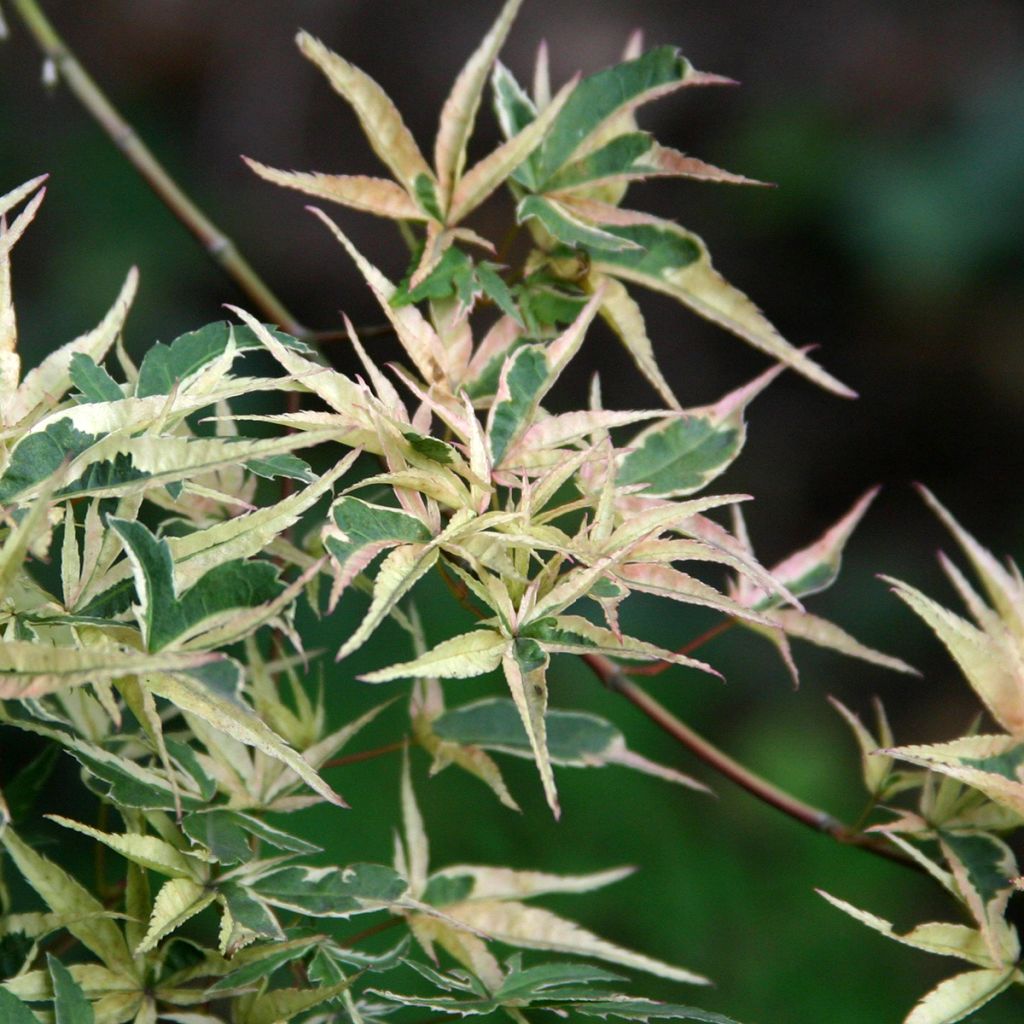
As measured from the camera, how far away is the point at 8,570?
0.45 metres

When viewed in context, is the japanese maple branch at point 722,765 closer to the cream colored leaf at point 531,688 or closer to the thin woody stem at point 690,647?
the thin woody stem at point 690,647

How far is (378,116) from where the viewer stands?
2.31ft

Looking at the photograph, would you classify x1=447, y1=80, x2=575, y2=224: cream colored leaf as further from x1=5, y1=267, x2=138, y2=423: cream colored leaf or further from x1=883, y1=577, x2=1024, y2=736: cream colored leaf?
x1=883, y1=577, x2=1024, y2=736: cream colored leaf

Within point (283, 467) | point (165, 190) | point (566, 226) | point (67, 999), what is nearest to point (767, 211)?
point (165, 190)

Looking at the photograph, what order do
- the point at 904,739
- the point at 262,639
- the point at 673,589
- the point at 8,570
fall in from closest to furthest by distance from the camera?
the point at 8,570 → the point at 673,589 → the point at 262,639 → the point at 904,739

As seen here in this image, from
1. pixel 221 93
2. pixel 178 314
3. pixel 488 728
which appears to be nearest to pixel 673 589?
pixel 488 728

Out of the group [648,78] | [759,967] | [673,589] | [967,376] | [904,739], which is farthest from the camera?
[967,376]

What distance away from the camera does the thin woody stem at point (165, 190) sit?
867mm

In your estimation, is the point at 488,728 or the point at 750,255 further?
the point at 750,255

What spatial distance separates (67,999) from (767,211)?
2.33m

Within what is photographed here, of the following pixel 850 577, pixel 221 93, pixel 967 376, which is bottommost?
pixel 850 577

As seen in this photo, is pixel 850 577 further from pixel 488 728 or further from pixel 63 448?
pixel 63 448

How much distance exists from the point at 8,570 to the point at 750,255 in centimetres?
233

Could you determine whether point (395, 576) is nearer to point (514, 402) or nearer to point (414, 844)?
point (514, 402)
